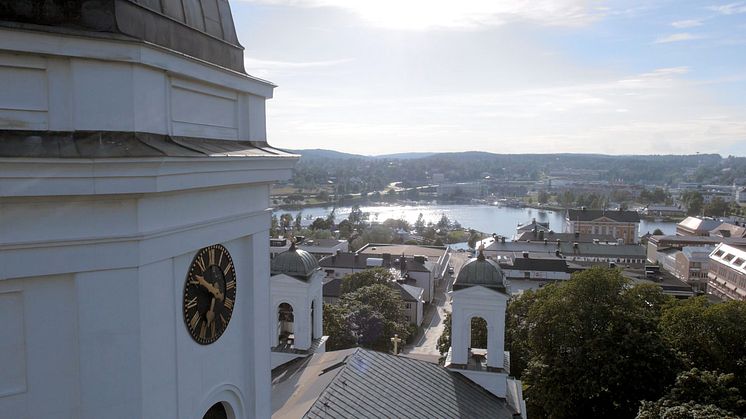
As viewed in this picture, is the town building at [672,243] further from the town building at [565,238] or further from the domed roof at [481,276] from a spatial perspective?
the domed roof at [481,276]

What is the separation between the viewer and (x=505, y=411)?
16.3 m

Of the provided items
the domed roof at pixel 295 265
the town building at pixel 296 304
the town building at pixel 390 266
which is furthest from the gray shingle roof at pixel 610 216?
the domed roof at pixel 295 265

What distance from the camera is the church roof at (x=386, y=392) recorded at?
42.3ft

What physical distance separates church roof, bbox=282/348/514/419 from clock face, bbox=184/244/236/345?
5.86 metres

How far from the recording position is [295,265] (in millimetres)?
17734

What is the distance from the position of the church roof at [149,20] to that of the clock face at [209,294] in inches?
89.7

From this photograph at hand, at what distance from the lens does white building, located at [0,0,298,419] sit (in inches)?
184

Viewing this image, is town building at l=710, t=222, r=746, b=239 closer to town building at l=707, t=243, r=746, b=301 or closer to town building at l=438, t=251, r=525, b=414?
town building at l=707, t=243, r=746, b=301

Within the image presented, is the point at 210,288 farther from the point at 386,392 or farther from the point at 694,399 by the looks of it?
the point at 694,399

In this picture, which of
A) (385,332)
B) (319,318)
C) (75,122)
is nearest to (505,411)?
(319,318)

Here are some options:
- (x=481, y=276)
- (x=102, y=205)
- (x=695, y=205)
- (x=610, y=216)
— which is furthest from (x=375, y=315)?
(x=695, y=205)

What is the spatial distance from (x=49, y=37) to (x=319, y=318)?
1449 centimetres

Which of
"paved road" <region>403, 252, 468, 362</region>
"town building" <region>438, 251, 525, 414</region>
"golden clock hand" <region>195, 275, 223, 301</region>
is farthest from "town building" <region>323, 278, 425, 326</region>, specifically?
"golden clock hand" <region>195, 275, 223, 301</region>

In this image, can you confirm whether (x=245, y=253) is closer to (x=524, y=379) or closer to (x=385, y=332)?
(x=524, y=379)
